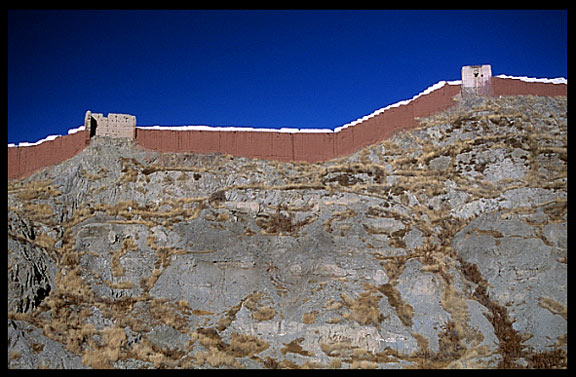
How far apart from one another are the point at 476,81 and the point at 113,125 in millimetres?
19798

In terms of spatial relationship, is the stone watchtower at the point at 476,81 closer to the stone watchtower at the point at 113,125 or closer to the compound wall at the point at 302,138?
the compound wall at the point at 302,138

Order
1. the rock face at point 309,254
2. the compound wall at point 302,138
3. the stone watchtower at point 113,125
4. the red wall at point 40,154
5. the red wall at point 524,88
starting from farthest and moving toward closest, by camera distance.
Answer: the compound wall at point 302,138
the stone watchtower at point 113,125
the red wall at point 40,154
the red wall at point 524,88
the rock face at point 309,254

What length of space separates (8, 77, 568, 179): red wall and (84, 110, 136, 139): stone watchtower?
1.38ft

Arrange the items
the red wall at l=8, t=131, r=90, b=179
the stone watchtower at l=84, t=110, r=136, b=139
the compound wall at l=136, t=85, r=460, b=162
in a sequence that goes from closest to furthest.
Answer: the red wall at l=8, t=131, r=90, b=179 → the stone watchtower at l=84, t=110, r=136, b=139 → the compound wall at l=136, t=85, r=460, b=162

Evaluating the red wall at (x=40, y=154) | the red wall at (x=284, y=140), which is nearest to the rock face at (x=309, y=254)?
the red wall at (x=284, y=140)

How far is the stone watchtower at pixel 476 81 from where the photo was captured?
2717 cm

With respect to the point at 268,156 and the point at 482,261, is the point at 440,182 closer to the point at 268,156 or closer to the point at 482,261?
the point at 482,261

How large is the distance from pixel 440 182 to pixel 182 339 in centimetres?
1431

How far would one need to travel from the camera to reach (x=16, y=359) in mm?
14992

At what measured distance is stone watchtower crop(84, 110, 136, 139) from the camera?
1062 inches

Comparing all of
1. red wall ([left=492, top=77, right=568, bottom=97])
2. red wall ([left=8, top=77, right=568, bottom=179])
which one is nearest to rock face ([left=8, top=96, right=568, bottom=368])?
red wall ([left=492, top=77, right=568, bottom=97])

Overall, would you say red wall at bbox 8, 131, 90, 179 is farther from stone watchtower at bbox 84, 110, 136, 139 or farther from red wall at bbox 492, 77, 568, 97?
red wall at bbox 492, 77, 568, 97

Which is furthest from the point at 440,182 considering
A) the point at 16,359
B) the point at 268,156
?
the point at 16,359

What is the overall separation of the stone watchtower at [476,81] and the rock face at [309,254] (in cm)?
65
